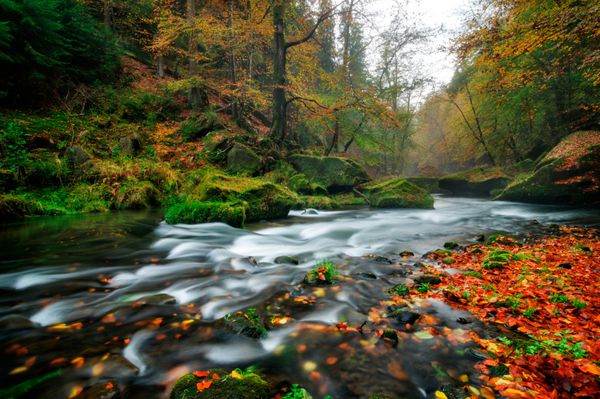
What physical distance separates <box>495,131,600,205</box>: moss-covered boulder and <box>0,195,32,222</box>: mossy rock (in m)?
16.8

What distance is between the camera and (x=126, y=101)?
42.5ft

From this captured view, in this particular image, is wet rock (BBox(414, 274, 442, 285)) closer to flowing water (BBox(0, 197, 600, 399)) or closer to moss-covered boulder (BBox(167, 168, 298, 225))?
flowing water (BBox(0, 197, 600, 399))

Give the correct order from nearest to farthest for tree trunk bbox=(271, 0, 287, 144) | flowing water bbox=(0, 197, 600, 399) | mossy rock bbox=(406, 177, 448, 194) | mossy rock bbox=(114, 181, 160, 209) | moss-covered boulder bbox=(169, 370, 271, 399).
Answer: moss-covered boulder bbox=(169, 370, 271, 399)
flowing water bbox=(0, 197, 600, 399)
mossy rock bbox=(114, 181, 160, 209)
tree trunk bbox=(271, 0, 287, 144)
mossy rock bbox=(406, 177, 448, 194)

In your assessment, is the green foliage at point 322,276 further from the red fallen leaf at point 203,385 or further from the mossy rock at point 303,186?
the mossy rock at point 303,186

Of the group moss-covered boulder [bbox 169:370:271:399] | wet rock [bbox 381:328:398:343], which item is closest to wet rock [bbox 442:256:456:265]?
wet rock [bbox 381:328:398:343]

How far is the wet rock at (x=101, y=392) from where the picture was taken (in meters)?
1.71

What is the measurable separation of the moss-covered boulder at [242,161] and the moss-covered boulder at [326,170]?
232 cm

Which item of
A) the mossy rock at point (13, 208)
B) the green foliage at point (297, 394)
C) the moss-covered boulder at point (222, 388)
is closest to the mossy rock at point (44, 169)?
the mossy rock at point (13, 208)

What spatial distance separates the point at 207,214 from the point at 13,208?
4.42m

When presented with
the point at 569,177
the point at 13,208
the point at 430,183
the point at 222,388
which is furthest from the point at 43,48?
the point at 430,183

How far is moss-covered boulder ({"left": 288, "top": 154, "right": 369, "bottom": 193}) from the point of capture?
45.6 ft

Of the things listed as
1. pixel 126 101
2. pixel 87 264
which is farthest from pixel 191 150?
pixel 87 264

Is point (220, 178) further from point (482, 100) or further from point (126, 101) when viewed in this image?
point (482, 100)

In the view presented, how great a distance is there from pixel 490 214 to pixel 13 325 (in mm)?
12652
